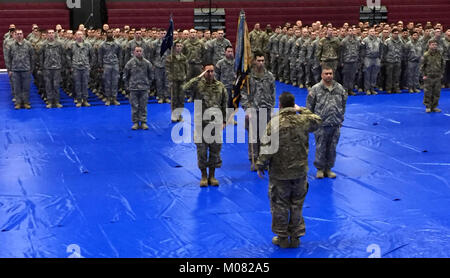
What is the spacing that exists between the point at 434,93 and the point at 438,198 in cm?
709

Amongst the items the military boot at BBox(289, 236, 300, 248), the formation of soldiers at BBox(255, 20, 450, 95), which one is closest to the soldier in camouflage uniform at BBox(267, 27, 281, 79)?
the formation of soldiers at BBox(255, 20, 450, 95)

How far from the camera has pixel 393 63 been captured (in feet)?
64.6

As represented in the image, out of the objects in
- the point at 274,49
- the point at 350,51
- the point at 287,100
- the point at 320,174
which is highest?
the point at 287,100

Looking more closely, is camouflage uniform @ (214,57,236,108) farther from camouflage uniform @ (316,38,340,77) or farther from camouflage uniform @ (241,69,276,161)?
camouflage uniform @ (316,38,340,77)

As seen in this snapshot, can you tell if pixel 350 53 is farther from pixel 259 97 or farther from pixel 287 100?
pixel 287 100

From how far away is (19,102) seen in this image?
704 inches

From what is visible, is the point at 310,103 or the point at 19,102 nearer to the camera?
the point at 310,103

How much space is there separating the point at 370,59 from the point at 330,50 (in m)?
1.45

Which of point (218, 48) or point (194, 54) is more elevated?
point (218, 48)

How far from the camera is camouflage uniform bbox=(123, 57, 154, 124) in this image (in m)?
14.4

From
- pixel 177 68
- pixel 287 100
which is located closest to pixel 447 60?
pixel 177 68

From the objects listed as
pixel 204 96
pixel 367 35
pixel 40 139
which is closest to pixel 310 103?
pixel 204 96

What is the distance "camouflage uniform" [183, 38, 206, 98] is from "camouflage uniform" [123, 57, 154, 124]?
10.5ft
